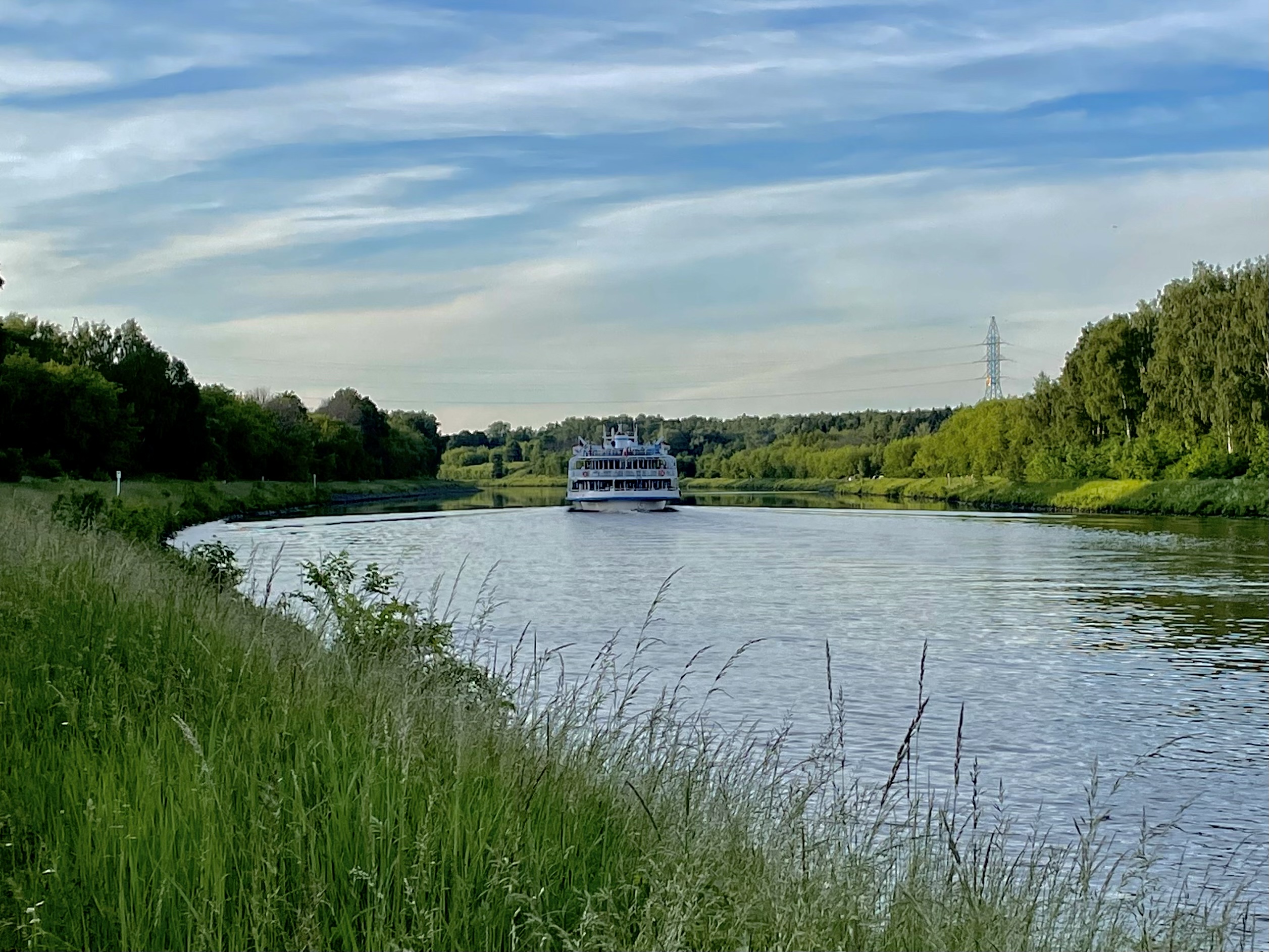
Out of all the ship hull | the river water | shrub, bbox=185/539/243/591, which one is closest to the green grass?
the river water

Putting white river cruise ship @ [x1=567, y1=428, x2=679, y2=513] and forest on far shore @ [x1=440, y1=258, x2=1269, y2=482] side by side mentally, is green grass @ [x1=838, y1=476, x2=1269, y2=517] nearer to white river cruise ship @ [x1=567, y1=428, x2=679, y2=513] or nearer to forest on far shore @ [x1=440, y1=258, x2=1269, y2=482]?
forest on far shore @ [x1=440, y1=258, x2=1269, y2=482]

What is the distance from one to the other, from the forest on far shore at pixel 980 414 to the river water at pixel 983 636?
1652 cm

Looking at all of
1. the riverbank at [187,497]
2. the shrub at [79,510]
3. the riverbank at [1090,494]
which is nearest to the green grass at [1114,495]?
the riverbank at [1090,494]

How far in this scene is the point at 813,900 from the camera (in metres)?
4.57

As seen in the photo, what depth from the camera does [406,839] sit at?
15.4ft

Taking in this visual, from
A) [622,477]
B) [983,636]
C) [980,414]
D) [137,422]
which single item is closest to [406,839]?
[983,636]

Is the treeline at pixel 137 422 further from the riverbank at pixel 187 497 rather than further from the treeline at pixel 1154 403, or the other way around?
the treeline at pixel 1154 403

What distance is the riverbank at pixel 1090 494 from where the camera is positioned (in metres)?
65.0

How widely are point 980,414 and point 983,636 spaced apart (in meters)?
100

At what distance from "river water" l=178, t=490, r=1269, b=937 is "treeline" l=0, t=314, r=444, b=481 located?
670 inches

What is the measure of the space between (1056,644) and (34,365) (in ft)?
185

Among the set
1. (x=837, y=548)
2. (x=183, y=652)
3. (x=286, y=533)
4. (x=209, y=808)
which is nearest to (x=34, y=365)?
(x=286, y=533)

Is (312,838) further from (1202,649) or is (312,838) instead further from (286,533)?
(286,533)

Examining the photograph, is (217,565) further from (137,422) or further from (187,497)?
(137,422)
